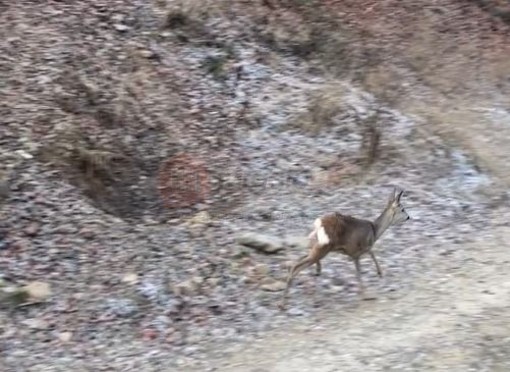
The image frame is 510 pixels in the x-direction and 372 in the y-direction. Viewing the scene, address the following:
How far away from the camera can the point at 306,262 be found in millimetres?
7844

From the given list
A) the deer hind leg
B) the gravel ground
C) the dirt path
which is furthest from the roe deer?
the dirt path

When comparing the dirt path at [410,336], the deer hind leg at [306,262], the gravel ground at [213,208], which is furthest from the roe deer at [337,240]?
the dirt path at [410,336]

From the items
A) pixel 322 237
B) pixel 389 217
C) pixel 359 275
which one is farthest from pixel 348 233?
pixel 389 217

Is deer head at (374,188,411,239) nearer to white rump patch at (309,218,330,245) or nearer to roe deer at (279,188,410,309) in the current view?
roe deer at (279,188,410,309)

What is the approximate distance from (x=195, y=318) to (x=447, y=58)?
27.5ft

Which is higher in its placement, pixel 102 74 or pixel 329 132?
pixel 102 74

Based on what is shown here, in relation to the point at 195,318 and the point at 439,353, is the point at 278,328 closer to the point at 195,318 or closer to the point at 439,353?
the point at 195,318

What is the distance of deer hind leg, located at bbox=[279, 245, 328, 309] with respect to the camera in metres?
7.77

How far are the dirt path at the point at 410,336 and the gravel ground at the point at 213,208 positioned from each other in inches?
0.9

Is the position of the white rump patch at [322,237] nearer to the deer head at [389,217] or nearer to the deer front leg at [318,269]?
the deer front leg at [318,269]

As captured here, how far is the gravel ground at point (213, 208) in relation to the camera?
23.8 ft

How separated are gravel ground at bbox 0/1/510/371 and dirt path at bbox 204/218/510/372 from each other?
23 millimetres

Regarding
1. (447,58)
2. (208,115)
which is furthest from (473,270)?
(447,58)

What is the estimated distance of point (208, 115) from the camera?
1197cm
